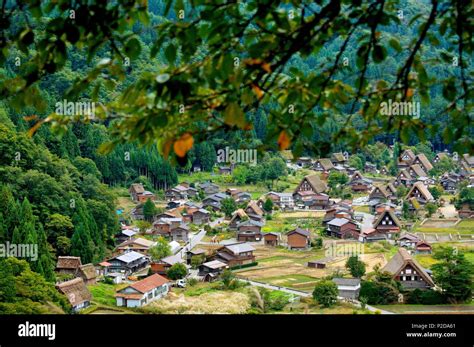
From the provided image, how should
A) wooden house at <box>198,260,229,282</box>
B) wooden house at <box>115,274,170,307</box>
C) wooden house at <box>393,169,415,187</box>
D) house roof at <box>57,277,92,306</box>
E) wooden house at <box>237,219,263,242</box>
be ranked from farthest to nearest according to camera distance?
1. wooden house at <box>393,169,415,187</box>
2. wooden house at <box>237,219,263,242</box>
3. wooden house at <box>198,260,229,282</box>
4. wooden house at <box>115,274,170,307</box>
5. house roof at <box>57,277,92,306</box>

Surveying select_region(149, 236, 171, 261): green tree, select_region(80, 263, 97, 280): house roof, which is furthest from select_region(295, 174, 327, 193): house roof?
select_region(80, 263, 97, 280): house roof

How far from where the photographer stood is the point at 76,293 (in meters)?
6.92

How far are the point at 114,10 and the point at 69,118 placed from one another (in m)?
0.22

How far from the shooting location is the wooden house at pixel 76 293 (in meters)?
6.73

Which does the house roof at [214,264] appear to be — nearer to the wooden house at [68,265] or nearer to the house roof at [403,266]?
the wooden house at [68,265]

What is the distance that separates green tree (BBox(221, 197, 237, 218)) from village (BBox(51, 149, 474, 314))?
0.09 feet

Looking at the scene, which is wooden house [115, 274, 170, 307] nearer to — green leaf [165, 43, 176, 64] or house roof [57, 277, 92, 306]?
house roof [57, 277, 92, 306]

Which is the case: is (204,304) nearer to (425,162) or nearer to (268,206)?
(268,206)

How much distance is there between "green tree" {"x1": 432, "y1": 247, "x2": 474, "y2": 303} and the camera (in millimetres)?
6977

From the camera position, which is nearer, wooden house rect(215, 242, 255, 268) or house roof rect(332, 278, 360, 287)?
Answer: house roof rect(332, 278, 360, 287)

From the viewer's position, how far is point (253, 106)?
1.21 metres

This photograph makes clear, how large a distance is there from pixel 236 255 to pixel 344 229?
8.32 feet
